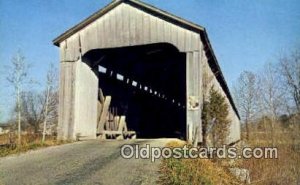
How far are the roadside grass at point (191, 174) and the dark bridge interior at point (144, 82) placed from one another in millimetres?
7564

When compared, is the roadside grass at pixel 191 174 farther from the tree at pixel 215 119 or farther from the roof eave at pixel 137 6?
the roof eave at pixel 137 6

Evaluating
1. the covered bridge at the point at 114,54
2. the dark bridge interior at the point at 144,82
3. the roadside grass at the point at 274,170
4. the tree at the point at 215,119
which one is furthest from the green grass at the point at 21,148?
the roadside grass at the point at 274,170

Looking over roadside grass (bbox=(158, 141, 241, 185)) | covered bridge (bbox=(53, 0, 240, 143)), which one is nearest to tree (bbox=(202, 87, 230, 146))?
covered bridge (bbox=(53, 0, 240, 143))

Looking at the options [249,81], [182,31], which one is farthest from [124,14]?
[249,81]

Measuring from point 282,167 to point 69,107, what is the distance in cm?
825

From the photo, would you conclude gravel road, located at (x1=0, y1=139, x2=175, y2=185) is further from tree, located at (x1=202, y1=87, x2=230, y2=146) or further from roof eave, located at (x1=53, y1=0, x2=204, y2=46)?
roof eave, located at (x1=53, y1=0, x2=204, y2=46)

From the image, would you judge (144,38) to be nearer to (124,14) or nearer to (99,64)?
(124,14)

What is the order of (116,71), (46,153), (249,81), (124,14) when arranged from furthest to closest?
(249,81) → (116,71) → (124,14) → (46,153)

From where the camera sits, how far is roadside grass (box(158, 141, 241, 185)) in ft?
22.6

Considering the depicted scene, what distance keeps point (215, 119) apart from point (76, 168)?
7.23 meters

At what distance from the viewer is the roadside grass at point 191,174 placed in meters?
6.89

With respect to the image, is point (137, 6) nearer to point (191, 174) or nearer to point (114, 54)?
point (114, 54)

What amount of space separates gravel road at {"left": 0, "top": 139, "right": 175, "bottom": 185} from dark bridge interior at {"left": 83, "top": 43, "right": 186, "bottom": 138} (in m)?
6.19

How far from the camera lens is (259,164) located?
11000 millimetres
